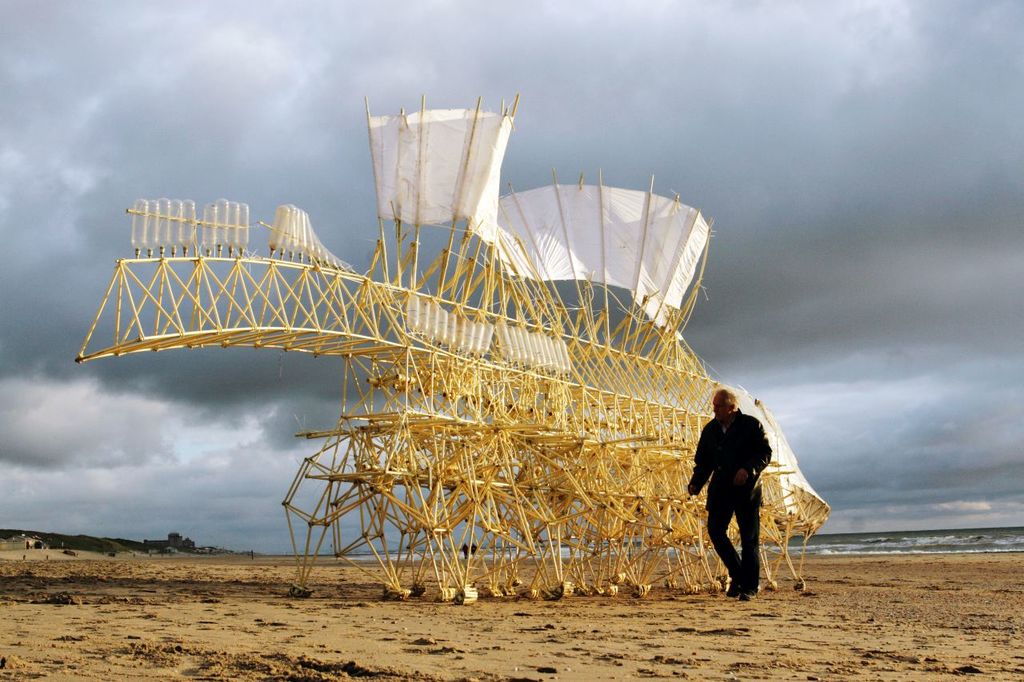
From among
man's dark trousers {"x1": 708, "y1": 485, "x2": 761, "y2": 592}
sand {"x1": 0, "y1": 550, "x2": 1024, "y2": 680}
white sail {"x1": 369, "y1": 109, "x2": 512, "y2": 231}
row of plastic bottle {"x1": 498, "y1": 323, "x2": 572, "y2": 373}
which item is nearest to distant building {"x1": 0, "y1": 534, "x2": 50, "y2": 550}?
sand {"x1": 0, "y1": 550, "x2": 1024, "y2": 680}

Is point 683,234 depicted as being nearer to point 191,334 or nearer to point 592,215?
point 592,215

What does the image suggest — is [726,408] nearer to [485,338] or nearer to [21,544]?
[485,338]

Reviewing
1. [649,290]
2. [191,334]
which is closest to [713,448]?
[191,334]

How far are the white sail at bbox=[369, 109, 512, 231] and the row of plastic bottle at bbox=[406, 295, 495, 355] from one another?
5.53ft

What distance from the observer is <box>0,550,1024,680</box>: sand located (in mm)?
8141

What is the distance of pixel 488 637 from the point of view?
11273mm

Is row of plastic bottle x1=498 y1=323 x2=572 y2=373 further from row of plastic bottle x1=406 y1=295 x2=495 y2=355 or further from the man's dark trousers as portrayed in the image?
the man's dark trousers

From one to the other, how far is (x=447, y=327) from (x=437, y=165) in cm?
314

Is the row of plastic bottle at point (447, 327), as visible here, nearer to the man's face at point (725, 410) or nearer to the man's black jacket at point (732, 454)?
the man's face at point (725, 410)

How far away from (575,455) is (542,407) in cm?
127

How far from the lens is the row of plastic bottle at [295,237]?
16.1m

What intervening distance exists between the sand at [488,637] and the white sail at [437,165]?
7141 mm

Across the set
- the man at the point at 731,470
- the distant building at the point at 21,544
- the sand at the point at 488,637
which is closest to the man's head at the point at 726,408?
the man at the point at 731,470

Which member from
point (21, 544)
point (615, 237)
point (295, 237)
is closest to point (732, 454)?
point (295, 237)
